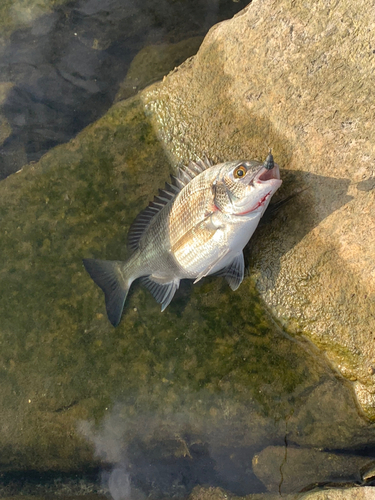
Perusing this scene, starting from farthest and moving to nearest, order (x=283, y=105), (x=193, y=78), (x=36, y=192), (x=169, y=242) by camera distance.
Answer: (x=36, y=192)
(x=193, y=78)
(x=169, y=242)
(x=283, y=105)

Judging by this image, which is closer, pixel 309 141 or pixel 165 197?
pixel 309 141

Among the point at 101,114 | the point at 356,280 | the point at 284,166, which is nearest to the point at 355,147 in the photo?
the point at 284,166

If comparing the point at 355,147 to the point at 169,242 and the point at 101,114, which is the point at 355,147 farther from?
the point at 101,114

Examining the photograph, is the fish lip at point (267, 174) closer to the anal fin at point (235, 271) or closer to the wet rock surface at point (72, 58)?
the anal fin at point (235, 271)

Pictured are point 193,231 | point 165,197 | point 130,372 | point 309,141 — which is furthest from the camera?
point 130,372

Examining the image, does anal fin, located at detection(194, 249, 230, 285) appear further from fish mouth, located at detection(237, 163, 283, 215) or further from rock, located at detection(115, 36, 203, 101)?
rock, located at detection(115, 36, 203, 101)

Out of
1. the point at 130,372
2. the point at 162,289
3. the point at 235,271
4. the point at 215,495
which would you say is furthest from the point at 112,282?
the point at 215,495

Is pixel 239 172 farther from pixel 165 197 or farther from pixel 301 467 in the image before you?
pixel 301 467

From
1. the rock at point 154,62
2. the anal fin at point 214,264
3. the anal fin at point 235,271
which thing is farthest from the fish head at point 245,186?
the rock at point 154,62
